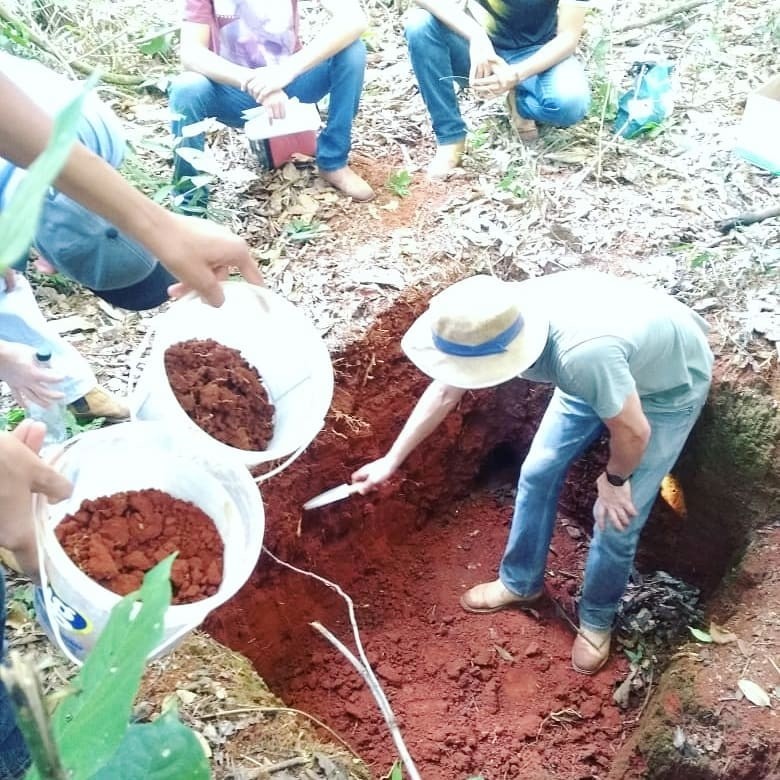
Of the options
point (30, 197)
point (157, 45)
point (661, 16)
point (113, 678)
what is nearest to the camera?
point (30, 197)

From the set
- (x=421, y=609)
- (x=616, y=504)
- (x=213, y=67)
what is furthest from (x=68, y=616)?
(x=213, y=67)

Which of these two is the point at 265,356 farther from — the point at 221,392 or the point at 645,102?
the point at 645,102

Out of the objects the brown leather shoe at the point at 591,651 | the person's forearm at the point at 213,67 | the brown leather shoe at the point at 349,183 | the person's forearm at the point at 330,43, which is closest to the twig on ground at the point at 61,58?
the person's forearm at the point at 213,67

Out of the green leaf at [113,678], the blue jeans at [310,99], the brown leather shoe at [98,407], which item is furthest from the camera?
the blue jeans at [310,99]

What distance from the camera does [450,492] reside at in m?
2.77

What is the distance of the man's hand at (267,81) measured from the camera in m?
2.59

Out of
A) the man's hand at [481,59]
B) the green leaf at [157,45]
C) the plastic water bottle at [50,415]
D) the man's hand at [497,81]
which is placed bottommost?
the plastic water bottle at [50,415]

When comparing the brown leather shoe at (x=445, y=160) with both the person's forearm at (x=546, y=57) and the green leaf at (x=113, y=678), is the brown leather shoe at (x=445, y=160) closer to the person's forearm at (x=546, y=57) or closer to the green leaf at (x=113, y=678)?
the person's forearm at (x=546, y=57)

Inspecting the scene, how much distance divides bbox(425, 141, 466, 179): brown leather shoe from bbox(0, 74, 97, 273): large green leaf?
2772 millimetres

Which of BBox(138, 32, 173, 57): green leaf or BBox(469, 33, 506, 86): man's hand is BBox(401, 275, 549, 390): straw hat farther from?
BBox(138, 32, 173, 57): green leaf

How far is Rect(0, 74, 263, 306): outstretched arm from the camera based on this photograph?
111cm

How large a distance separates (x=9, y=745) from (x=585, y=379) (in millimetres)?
1200

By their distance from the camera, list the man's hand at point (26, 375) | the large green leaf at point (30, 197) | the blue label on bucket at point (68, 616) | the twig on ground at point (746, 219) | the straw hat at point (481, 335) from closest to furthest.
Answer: the large green leaf at point (30, 197)
the blue label on bucket at point (68, 616)
the straw hat at point (481, 335)
the man's hand at point (26, 375)
the twig on ground at point (746, 219)

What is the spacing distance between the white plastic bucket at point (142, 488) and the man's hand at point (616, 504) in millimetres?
952
